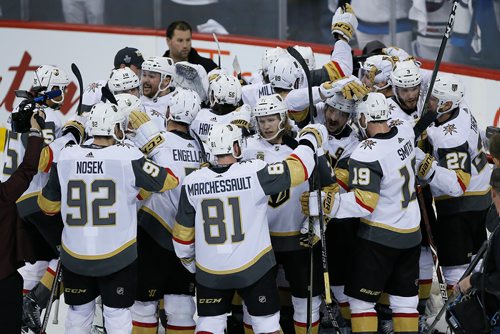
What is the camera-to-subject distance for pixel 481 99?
937cm

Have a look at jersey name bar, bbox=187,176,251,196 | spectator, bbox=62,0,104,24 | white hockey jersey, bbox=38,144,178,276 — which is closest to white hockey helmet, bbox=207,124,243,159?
jersey name bar, bbox=187,176,251,196

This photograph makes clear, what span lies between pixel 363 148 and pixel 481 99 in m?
3.86

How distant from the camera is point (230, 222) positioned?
17.8 ft

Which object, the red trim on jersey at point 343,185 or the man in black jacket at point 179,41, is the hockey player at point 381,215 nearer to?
the red trim on jersey at point 343,185

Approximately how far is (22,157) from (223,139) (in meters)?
1.27

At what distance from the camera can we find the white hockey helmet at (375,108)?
5.80 metres

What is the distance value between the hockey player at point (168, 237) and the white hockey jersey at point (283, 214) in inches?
11.6

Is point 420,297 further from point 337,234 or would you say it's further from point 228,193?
point 228,193

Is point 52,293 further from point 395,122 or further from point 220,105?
point 395,122

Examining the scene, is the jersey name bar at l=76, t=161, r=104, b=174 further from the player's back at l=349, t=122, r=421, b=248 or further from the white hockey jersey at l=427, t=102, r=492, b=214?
the white hockey jersey at l=427, t=102, r=492, b=214

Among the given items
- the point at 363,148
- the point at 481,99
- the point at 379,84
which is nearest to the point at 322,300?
the point at 363,148

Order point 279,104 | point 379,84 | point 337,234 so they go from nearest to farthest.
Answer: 1. point 279,104
2. point 337,234
3. point 379,84

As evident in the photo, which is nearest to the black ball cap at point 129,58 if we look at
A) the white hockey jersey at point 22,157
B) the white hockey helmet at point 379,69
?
the white hockey jersey at point 22,157

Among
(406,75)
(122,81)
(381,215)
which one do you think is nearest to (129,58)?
(122,81)
